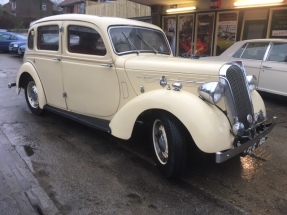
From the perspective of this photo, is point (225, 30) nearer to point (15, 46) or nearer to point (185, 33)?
point (185, 33)

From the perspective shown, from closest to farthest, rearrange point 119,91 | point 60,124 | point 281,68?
point 119,91 < point 60,124 < point 281,68

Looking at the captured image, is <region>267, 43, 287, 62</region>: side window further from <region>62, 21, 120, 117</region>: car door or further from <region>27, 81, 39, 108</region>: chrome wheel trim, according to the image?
<region>27, 81, 39, 108</region>: chrome wheel trim

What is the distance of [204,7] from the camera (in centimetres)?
1129

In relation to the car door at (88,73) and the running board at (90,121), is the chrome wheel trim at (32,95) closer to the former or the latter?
the running board at (90,121)

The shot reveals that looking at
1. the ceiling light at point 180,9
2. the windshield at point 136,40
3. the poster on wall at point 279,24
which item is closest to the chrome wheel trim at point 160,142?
the windshield at point 136,40

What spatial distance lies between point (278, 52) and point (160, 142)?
4.74 meters

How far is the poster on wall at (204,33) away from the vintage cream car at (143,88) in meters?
6.92

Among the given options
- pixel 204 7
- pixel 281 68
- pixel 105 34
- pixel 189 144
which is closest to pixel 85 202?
pixel 189 144

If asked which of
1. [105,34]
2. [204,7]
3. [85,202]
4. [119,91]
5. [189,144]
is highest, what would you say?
[204,7]

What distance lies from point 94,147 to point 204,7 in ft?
28.6

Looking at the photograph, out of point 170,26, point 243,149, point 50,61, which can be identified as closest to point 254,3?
point 170,26

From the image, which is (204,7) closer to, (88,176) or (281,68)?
(281,68)

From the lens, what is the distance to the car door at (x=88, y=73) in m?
4.17

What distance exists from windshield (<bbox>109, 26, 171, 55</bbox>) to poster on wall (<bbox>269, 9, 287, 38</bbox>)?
19.4ft
